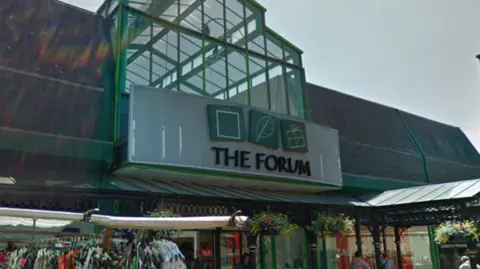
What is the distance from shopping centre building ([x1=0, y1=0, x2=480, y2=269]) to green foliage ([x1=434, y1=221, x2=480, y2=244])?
2927 millimetres

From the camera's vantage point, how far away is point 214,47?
44.1 ft

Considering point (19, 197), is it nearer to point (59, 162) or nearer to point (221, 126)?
point (59, 162)

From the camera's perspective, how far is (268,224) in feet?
35.2

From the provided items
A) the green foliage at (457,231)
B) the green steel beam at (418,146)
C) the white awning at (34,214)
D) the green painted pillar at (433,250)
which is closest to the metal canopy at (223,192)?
the green foliage at (457,231)

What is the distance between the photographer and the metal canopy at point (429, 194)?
11.6m

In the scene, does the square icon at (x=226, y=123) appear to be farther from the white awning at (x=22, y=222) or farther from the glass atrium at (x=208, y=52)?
the white awning at (x=22, y=222)

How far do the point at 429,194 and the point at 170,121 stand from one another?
7.75 meters

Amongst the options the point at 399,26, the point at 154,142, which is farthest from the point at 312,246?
the point at 399,26

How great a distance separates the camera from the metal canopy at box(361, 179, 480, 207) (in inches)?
458

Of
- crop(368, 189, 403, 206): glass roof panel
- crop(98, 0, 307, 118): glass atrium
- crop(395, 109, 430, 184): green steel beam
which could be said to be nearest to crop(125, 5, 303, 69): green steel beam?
crop(98, 0, 307, 118): glass atrium

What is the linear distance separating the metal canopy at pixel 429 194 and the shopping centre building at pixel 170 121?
114cm

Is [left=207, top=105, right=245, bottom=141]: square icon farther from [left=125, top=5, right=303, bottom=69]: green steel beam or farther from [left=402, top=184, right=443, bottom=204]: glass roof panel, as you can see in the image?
[left=402, top=184, right=443, bottom=204]: glass roof panel

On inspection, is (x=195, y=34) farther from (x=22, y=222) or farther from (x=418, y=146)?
(x=418, y=146)

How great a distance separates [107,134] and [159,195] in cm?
246
